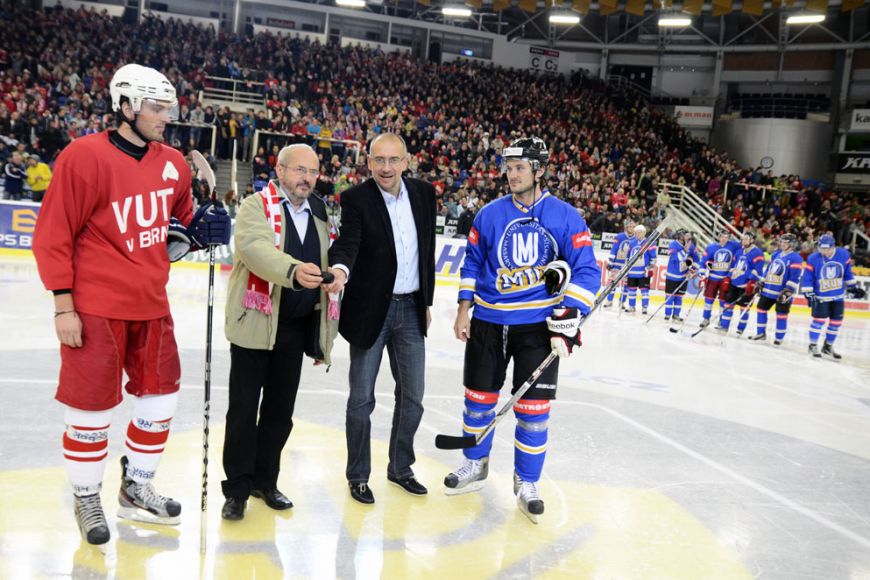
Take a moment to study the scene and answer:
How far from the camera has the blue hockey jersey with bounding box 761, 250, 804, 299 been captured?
421 inches

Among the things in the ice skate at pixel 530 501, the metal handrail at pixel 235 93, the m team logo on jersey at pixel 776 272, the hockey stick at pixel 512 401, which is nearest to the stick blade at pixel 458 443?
the hockey stick at pixel 512 401

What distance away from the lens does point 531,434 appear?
3680 millimetres

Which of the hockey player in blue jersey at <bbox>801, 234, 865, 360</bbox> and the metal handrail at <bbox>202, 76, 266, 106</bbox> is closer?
the hockey player in blue jersey at <bbox>801, 234, 865, 360</bbox>

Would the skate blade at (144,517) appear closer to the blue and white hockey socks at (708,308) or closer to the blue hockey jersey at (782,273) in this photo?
the blue hockey jersey at (782,273)

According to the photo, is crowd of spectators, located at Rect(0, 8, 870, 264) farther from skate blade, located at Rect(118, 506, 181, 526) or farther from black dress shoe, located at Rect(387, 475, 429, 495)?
→ skate blade, located at Rect(118, 506, 181, 526)

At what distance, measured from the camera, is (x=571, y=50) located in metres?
30.0

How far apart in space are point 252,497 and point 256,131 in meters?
14.7

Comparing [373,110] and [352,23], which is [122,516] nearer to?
[373,110]

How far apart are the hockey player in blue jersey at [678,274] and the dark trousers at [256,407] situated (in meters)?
9.68

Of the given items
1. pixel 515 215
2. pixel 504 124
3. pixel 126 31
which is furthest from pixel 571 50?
pixel 515 215

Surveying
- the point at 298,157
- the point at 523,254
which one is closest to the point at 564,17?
the point at 523,254

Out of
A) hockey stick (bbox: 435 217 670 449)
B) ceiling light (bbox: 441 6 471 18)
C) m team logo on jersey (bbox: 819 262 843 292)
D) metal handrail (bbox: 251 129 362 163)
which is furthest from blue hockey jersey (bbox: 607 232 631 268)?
ceiling light (bbox: 441 6 471 18)

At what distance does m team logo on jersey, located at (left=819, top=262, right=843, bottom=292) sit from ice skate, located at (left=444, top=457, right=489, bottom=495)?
→ 819cm

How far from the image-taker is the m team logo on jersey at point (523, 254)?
3.63 m
